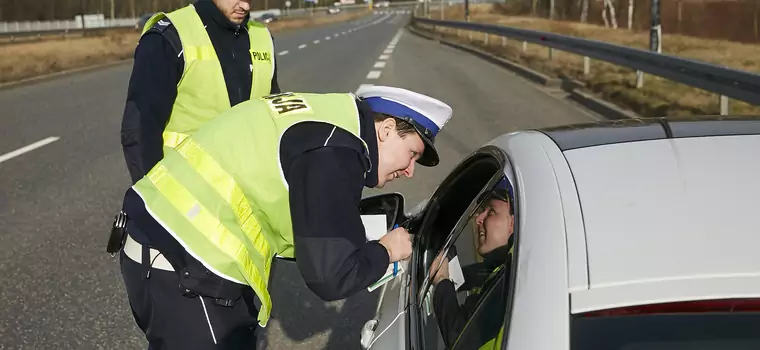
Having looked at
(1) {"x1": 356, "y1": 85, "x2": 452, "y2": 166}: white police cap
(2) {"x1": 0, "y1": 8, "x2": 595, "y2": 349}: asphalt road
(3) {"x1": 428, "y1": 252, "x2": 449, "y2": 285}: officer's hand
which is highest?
(1) {"x1": 356, "y1": 85, "x2": 452, "y2": 166}: white police cap

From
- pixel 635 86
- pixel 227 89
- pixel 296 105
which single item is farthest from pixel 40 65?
pixel 296 105

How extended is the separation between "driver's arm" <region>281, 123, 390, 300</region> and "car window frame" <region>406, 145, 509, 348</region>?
0.27 m

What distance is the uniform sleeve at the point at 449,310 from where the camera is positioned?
2043 mm

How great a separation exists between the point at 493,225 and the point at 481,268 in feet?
0.60

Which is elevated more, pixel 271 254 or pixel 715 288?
pixel 715 288

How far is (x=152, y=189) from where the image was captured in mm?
2268

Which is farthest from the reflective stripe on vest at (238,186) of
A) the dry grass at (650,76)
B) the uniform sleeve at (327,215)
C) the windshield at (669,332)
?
the dry grass at (650,76)

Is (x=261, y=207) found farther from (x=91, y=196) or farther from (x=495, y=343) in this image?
(x=91, y=196)

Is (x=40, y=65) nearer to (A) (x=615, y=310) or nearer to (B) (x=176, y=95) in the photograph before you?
(B) (x=176, y=95)

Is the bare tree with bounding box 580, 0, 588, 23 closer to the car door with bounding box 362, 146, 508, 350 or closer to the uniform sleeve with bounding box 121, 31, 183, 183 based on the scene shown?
the uniform sleeve with bounding box 121, 31, 183, 183

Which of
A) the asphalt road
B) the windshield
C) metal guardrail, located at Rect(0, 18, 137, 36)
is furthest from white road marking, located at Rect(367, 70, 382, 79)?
metal guardrail, located at Rect(0, 18, 137, 36)

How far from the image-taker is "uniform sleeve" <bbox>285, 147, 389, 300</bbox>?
6.41 feet

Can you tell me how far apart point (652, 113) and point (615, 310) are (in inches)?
362

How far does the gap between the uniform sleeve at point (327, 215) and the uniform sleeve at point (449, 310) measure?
0.26m
